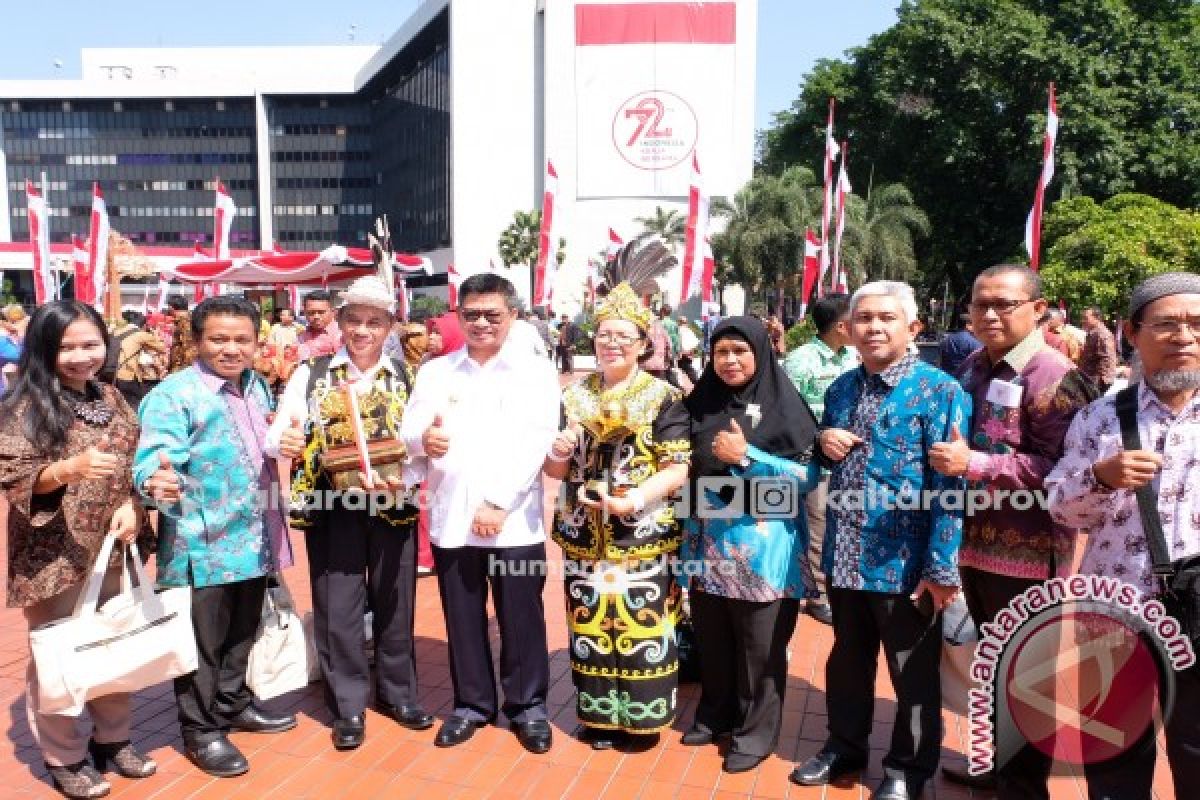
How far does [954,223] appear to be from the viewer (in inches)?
1070

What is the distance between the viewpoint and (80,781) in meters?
2.99

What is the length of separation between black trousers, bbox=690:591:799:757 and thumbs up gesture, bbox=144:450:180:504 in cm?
192

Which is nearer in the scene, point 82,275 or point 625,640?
point 625,640

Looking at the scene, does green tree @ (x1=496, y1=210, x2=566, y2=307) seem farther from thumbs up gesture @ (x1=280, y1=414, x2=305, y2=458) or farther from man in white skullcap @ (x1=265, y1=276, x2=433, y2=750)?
thumbs up gesture @ (x1=280, y1=414, x2=305, y2=458)

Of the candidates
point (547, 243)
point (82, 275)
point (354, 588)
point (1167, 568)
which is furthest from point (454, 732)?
point (82, 275)

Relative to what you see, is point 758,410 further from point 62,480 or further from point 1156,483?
point 62,480

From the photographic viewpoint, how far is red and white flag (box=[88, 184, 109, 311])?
9555 mm

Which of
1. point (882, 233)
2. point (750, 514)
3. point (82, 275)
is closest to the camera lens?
point (750, 514)

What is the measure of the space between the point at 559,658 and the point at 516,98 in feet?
165

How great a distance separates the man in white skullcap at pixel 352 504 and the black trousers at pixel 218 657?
272mm

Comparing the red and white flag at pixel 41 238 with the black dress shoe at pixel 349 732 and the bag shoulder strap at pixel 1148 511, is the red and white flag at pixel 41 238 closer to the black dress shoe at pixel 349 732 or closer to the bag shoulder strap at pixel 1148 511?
the black dress shoe at pixel 349 732

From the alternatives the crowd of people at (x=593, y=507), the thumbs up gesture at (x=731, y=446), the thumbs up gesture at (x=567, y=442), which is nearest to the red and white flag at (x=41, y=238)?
the crowd of people at (x=593, y=507)

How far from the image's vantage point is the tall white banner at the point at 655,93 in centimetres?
4216

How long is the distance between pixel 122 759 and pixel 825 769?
8.58 ft
